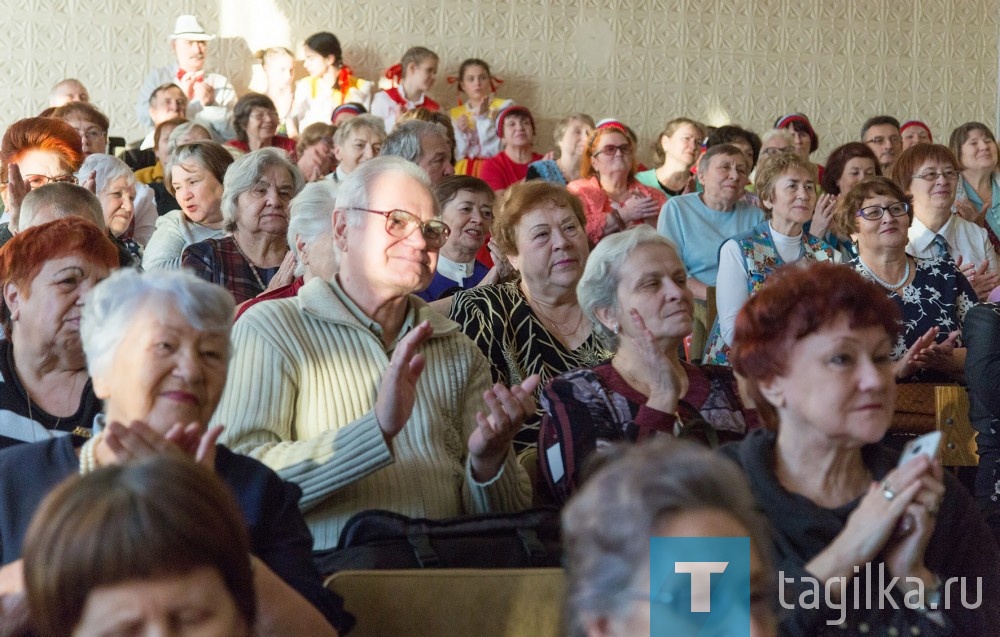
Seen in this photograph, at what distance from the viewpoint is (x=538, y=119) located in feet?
26.3

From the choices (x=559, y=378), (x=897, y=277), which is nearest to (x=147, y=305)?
(x=559, y=378)

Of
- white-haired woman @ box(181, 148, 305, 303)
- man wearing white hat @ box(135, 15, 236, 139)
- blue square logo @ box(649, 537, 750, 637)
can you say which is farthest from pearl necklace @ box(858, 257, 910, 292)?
man wearing white hat @ box(135, 15, 236, 139)

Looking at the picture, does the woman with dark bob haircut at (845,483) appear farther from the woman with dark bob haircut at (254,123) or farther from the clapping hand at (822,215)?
the woman with dark bob haircut at (254,123)

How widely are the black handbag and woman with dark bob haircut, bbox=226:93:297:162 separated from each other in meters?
4.33

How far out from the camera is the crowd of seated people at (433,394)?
132 cm

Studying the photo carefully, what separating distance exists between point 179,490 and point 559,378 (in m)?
1.38

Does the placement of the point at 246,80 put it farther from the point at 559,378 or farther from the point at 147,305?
the point at 147,305

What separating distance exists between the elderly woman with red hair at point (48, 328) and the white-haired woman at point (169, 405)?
0.36m

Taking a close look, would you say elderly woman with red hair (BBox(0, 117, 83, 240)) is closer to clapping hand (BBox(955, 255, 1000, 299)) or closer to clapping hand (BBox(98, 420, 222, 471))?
clapping hand (BBox(98, 420, 222, 471))

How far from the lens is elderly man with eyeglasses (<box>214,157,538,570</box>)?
2.18 m

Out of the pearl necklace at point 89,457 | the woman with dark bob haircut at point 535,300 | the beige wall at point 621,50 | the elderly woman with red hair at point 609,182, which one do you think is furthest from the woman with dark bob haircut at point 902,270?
the beige wall at point 621,50

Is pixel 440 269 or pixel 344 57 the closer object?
pixel 440 269

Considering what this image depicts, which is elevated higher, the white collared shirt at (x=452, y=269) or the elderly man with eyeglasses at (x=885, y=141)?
the elderly man with eyeglasses at (x=885, y=141)

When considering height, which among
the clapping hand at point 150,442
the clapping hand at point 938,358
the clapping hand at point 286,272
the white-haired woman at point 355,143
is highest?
the white-haired woman at point 355,143
